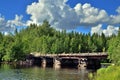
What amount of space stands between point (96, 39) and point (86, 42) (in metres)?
8.18

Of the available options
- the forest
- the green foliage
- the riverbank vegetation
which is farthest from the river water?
the forest

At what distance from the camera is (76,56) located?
142 m

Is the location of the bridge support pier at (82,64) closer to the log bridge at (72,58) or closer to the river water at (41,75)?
the log bridge at (72,58)

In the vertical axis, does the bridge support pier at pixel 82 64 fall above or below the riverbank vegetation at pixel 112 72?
above

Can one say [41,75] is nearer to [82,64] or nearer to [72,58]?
[82,64]

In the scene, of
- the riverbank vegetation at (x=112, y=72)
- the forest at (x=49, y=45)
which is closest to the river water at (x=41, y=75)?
the riverbank vegetation at (x=112, y=72)

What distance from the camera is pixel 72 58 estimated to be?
14562 cm

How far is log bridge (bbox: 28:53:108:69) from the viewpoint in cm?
13625

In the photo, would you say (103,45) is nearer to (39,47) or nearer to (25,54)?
(39,47)

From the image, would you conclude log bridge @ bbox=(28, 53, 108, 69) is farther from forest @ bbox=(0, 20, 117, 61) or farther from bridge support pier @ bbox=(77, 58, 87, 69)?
forest @ bbox=(0, 20, 117, 61)

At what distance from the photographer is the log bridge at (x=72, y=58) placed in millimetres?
136250

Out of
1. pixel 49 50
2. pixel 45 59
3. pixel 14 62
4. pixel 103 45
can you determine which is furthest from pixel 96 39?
pixel 14 62

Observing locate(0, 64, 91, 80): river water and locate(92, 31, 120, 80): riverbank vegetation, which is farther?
locate(0, 64, 91, 80): river water

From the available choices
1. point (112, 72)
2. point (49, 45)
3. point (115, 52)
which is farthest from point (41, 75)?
point (49, 45)
